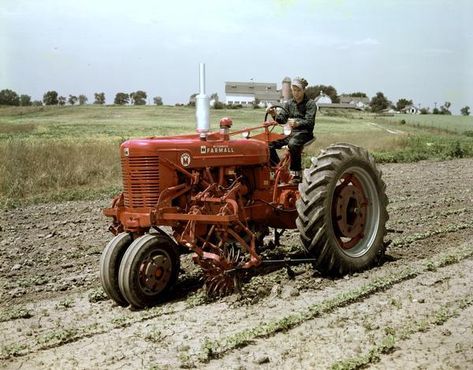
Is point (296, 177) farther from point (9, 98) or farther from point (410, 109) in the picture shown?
point (410, 109)

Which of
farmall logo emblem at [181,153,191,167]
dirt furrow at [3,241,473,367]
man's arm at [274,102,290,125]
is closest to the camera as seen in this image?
dirt furrow at [3,241,473,367]

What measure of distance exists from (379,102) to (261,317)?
93.3m

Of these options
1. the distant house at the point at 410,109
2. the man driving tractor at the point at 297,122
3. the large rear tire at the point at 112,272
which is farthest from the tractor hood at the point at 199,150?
the distant house at the point at 410,109

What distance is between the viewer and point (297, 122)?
6.63m

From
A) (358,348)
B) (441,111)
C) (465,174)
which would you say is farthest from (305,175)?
(441,111)

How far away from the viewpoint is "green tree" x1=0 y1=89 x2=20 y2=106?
218 feet

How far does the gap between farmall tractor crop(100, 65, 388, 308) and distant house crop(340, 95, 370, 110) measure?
283 ft

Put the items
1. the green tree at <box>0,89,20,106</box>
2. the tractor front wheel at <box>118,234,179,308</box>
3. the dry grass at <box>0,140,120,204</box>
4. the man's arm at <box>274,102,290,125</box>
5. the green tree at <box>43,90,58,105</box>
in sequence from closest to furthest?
the tractor front wheel at <box>118,234,179,308</box> → the man's arm at <box>274,102,290,125</box> → the dry grass at <box>0,140,120,204</box> → the green tree at <box>0,89,20,106</box> → the green tree at <box>43,90,58,105</box>

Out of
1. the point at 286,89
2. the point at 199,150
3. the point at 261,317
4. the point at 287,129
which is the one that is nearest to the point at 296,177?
the point at 287,129

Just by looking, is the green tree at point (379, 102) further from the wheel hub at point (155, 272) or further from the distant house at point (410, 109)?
the wheel hub at point (155, 272)

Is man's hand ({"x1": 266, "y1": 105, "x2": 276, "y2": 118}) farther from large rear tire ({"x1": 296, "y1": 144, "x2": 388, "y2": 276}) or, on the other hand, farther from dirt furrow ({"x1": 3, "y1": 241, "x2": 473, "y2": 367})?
dirt furrow ({"x1": 3, "y1": 241, "x2": 473, "y2": 367})

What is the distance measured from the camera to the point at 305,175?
6.01 metres

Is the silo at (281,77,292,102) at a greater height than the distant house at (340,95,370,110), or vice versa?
the silo at (281,77,292,102)

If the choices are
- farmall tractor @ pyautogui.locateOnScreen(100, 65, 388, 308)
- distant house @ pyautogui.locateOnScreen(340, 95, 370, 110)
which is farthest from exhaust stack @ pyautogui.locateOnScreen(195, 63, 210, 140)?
distant house @ pyautogui.locateOnScreen(340, 95, 370, 110)
